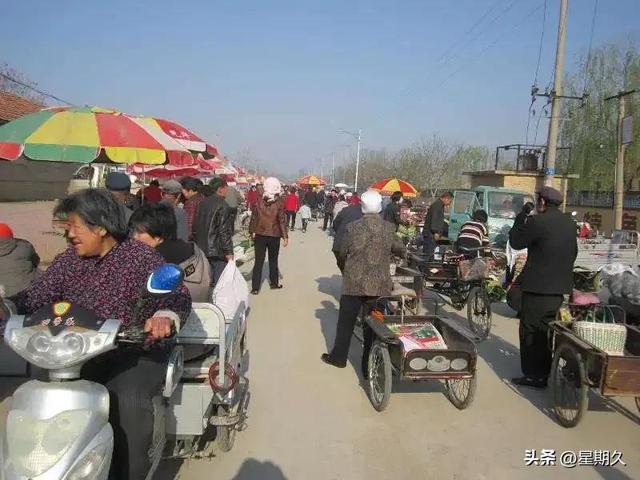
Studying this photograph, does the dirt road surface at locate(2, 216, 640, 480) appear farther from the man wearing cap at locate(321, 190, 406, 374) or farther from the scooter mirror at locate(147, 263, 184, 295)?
the scooter mirror at locate(147, 263, 184, 295)

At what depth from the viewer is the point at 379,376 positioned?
14.9ft

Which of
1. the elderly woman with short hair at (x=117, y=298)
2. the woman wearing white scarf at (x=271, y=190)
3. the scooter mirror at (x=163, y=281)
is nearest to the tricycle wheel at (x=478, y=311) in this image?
the woman wearing white scarf at (x=271, y=190)

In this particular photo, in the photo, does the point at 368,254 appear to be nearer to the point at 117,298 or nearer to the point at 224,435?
the point at 224,435

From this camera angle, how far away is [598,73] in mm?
26953

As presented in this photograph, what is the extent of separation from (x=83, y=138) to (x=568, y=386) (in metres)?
5.21

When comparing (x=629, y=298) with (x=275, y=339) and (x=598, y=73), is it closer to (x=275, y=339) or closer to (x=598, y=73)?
(x=275, y=339)

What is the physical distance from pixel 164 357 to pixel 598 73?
3028 centimetres

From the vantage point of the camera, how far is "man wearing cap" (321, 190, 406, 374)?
494 centimetres

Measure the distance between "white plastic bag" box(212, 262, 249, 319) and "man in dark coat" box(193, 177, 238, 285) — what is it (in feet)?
8.63

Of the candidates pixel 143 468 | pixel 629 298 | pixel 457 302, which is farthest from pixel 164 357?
pixel 457 302

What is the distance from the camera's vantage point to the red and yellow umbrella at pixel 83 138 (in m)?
5.16

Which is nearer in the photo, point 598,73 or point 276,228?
point 276,228

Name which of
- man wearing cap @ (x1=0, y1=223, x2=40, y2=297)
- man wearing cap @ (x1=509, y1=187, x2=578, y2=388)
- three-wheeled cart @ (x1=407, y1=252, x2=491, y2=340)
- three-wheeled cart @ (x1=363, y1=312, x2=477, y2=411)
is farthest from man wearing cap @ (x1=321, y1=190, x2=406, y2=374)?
man wearing cap @ (x1=0, y1=223, x2=40, y2=297)

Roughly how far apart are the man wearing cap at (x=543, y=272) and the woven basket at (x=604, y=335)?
45 cm
